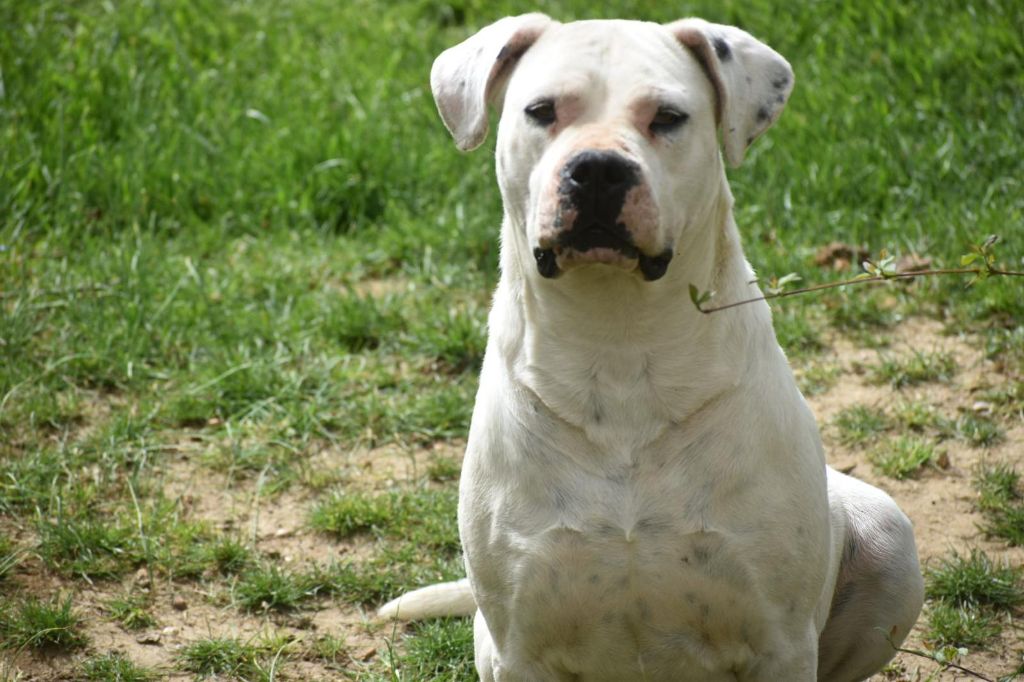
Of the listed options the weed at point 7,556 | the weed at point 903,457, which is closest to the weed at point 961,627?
the weed at point 903,457

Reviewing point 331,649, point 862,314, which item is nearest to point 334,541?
point 331,649

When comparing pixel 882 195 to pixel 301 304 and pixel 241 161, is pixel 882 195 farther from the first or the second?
pixel 241 161

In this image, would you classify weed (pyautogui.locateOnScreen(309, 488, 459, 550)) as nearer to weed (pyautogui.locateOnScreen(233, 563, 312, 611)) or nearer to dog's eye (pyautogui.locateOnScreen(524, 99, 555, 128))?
weed (pyautogui.locateOnScreen(233, 563, 312, 611))

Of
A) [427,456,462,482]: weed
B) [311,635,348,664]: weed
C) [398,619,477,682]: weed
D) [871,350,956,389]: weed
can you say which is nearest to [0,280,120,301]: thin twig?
[427,456,462,482]: weed

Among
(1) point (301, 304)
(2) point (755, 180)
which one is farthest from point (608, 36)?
(2) point (755, 180)

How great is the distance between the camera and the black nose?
2826 mm

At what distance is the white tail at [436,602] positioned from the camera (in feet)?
13.4

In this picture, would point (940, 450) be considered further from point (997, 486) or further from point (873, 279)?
point (873, 279)

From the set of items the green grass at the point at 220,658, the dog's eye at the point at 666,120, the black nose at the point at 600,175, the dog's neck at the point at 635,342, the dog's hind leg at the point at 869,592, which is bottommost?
the green grass at the point at 220,658

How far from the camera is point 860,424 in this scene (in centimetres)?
498

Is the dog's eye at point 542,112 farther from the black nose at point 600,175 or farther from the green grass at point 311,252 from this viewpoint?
the green grass at point 311,252

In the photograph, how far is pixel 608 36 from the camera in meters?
3.09

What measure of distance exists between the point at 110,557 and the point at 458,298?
2078 mm

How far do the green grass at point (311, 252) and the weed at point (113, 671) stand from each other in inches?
6.1
